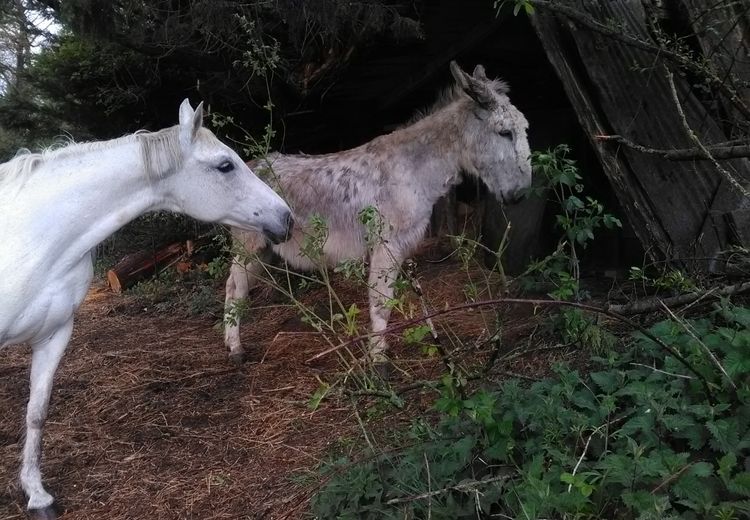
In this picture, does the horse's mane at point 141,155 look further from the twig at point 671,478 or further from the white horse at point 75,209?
the twig at point 671,478

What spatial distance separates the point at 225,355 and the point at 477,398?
3.41 meters

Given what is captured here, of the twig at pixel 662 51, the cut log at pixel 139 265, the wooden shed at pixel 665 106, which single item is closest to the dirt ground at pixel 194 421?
the wooden shed at pixel 665 106

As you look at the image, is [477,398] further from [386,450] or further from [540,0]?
[540,0]

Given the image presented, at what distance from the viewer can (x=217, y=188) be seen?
11.8 feet

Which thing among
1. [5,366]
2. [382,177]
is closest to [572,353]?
[382,177]

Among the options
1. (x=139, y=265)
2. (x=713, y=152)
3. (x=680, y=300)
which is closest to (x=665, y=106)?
(x=713, y=152)

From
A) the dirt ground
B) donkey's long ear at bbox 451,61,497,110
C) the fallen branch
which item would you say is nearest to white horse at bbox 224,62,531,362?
donkey's long ear at bbox 451,61,497,110

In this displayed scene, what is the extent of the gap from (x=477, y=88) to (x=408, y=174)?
2.77ft

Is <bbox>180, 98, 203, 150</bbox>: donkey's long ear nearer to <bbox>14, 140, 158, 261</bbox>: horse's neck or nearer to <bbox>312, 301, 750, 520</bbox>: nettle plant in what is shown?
<bbox>14, 140, 158, 261</bbox>: horse's neck

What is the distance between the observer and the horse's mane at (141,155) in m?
3.35

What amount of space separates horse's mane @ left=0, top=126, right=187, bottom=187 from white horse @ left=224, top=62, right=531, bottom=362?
4.52 feet

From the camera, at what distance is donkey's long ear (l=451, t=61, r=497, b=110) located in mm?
4672

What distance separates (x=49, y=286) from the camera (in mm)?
3146

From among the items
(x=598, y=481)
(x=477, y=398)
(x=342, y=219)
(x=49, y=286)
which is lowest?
(x=598, y=481)
